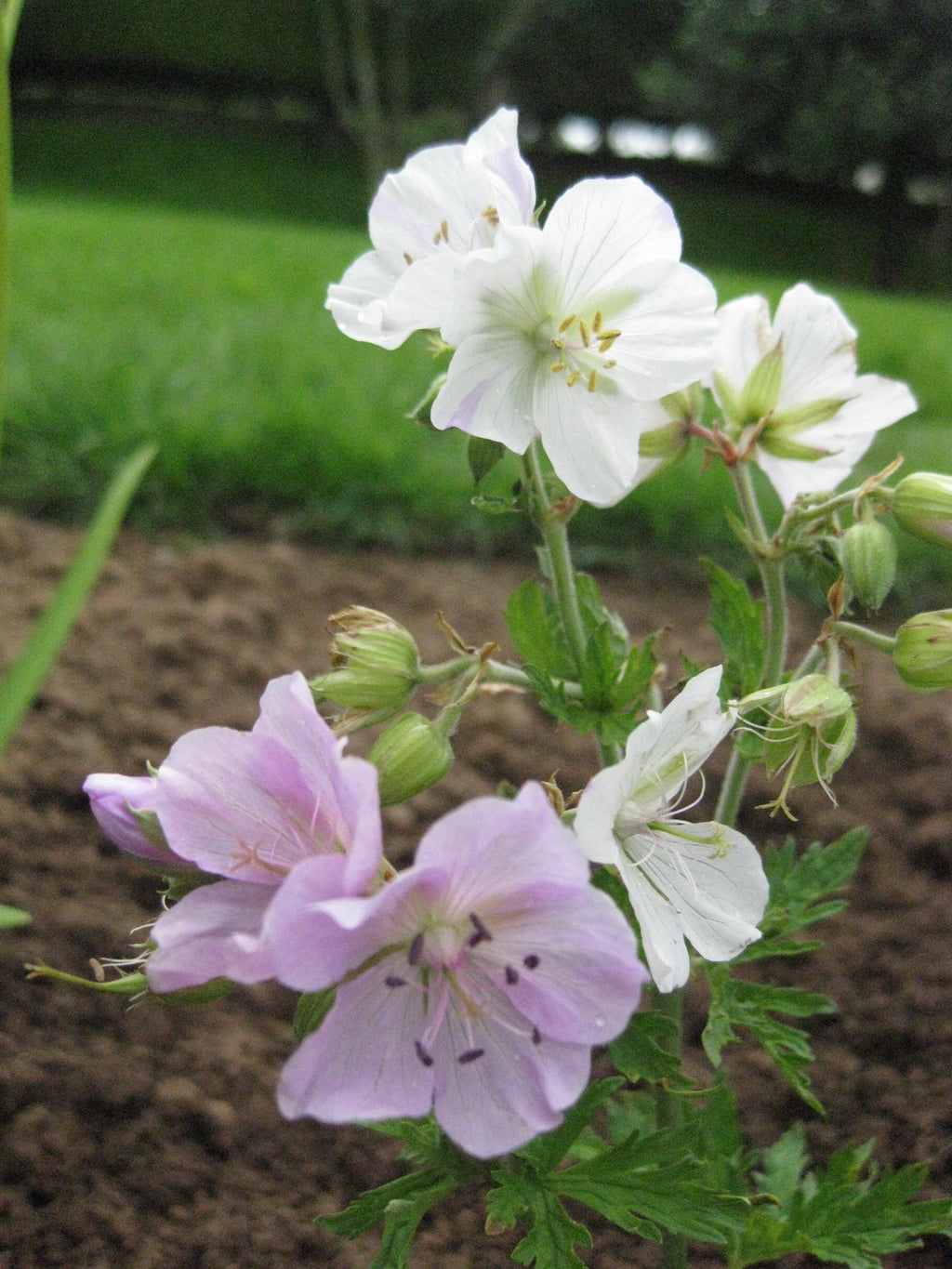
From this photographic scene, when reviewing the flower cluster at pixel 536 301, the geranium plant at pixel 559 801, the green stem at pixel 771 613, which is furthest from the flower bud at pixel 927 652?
the flower cluster at pixel 536 301

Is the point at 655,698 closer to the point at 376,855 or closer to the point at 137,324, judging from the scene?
the point at 376,855

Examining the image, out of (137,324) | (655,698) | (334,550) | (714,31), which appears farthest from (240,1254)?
(714,31)

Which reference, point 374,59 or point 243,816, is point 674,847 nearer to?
point 243,816

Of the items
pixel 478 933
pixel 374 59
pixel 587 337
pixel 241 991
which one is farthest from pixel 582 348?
pixel 374 59

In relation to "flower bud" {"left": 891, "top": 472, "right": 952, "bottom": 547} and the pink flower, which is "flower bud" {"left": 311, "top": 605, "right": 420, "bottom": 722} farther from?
"flower bud" {"left": 891, "top": 472, "right": 952, "bottom": 547}

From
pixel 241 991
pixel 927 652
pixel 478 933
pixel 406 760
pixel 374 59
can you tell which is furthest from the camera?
pixel 374 59

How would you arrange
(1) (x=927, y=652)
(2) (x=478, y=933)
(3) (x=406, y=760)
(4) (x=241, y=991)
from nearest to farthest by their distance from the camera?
(2) (x=478, y=933) < (3) (x=406, y=760) < (1) (x=927, y=652) < (4) (x=241, y=991)

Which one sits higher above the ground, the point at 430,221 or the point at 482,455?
the point at 430,221

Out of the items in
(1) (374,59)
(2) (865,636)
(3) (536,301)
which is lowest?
(1) (374,59)
